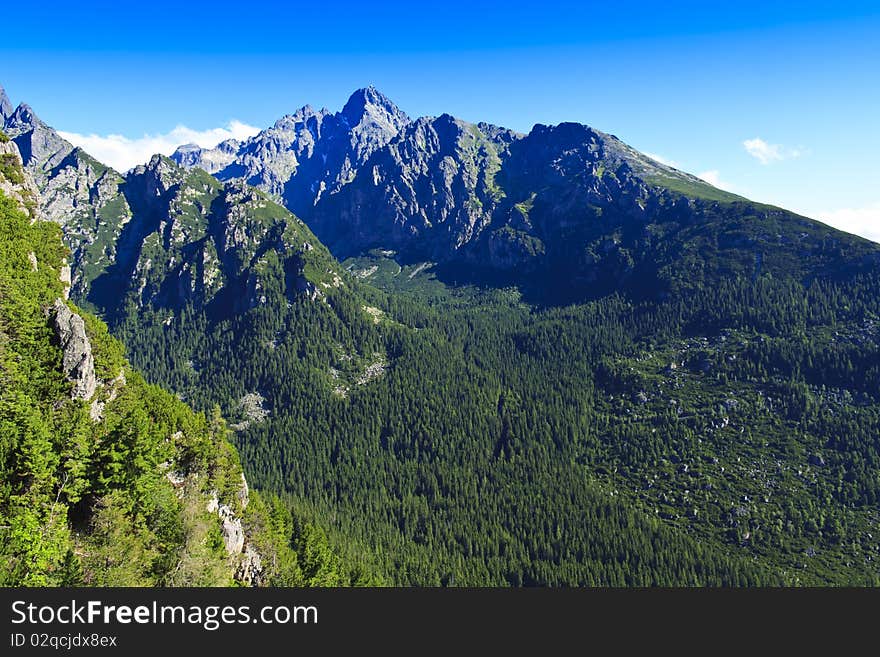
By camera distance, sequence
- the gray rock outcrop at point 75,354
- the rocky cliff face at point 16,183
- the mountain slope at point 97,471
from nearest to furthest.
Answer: the mountain slope at point 97,471, the gray rock outcrop at point 75,354, the rocky cliff face at point 16,183

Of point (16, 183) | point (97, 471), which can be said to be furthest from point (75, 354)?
point (16, 183)

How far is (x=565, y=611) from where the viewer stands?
29.7 meters

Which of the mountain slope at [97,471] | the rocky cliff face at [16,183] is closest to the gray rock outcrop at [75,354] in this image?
the mountain slope at [97,471]

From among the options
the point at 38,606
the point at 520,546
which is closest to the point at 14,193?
the point at 38,606

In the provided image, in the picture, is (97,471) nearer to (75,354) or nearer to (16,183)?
(75,354)

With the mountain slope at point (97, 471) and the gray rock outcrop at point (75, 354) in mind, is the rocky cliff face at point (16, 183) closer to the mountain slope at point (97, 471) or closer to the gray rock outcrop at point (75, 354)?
the mountain slope at point (97, 471)

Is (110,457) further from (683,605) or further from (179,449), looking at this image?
(683,605)

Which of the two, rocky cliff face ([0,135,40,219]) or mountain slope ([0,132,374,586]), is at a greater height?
rocky cliff face ([0,135,40,219])

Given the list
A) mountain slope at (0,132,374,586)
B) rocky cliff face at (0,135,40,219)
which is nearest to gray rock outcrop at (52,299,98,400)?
mountain slope at (0,132,374,586)

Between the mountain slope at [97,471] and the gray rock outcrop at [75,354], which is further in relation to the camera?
the gray rock outcrop at [75,354]

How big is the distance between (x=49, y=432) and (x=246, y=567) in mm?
37408

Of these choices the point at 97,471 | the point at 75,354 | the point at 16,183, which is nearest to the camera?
the point at 97,471

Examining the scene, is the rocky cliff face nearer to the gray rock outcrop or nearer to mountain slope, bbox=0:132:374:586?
mountain slope, bbox=0:132:374:586

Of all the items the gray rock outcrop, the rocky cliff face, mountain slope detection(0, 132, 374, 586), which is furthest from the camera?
the rocky cliff face
